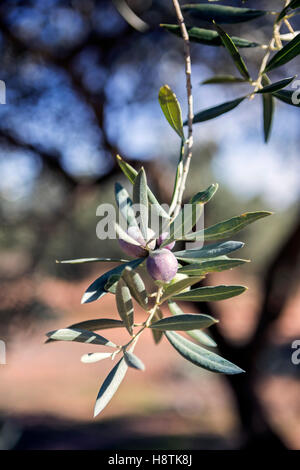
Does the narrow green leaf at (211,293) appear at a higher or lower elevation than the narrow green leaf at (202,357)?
higher

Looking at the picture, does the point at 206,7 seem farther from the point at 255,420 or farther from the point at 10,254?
the point at 255,420

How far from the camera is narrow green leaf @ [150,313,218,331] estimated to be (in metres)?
0.35

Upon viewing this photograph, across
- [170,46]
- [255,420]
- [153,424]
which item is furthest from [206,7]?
[153,424]

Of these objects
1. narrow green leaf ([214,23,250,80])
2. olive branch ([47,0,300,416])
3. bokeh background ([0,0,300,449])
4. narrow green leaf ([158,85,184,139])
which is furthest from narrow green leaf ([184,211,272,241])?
bokeh background ([0,0,300,449])

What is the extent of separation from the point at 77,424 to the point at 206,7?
552 cm

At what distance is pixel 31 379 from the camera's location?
23.6 feet

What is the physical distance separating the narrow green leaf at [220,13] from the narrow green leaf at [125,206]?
12.7 inches

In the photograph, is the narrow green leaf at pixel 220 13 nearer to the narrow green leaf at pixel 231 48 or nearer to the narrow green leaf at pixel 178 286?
the narrow green leaf at pixel 231 48

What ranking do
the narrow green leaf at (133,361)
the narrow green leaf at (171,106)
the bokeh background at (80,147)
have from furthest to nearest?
the bokeh background at (80,147), the narrow green leaf at (171,106), the narrow green leaf at (133,361)

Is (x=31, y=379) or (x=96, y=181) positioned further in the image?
(x=31, y=379)

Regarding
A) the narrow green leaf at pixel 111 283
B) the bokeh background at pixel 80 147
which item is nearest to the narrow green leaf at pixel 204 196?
the narrow green leaf at pixel 111 283

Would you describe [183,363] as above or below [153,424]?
above

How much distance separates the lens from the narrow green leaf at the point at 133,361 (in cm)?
32

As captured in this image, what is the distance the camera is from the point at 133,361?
1.10 feet
